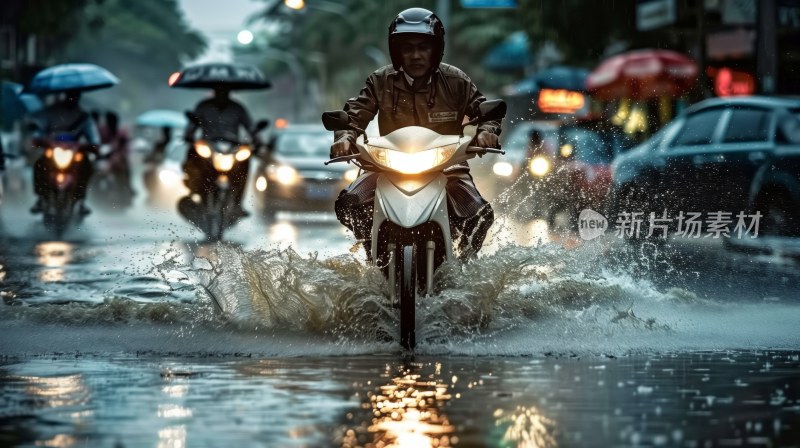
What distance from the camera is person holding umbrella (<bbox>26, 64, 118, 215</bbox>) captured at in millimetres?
20734

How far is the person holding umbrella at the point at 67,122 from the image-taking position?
20.7 metres

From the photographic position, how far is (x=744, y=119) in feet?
53.2

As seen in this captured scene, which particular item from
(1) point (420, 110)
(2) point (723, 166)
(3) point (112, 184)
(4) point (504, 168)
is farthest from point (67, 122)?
(1) point (420, 110)

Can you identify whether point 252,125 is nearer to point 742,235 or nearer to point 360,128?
point 742,235

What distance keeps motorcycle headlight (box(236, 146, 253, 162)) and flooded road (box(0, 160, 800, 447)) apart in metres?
5.47

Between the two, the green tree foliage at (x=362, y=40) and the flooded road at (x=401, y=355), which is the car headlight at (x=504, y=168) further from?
the green tree foliage at (x=362, y=40)

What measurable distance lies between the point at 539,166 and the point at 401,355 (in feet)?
50.8

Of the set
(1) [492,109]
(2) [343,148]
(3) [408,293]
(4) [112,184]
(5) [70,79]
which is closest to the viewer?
(3) [408,293]

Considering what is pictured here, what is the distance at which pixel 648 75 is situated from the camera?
1209 inches

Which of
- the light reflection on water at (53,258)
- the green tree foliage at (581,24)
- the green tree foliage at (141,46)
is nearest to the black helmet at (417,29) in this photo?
the light reflection on water at (53,258)

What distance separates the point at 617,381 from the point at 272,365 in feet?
5.67

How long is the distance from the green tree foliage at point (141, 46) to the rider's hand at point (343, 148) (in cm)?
9815

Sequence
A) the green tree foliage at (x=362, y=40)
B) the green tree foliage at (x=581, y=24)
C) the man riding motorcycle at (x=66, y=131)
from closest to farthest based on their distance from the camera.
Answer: the man riding motorcycle at (x=66, y=131), the green tree foliage at (x=581, y=24), the green tree foliage at (x=362, y=40)

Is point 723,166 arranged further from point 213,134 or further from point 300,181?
point 300,181
